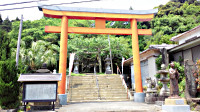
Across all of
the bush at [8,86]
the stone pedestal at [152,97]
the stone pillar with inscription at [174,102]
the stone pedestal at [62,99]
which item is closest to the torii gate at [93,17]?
the stone pedestal at [62,99]

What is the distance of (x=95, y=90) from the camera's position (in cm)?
1509

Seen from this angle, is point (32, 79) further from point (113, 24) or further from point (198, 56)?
point (113, 24)

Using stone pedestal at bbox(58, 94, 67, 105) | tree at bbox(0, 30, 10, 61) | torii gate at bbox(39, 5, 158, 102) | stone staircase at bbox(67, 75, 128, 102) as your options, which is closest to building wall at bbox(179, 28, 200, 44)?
torii gate at bbox(39, 5, 158, 102)

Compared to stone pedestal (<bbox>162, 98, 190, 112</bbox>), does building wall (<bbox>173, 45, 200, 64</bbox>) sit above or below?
above

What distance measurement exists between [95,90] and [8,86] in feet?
27.9

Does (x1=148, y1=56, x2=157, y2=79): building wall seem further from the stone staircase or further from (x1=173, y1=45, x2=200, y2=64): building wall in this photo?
the stone staircase

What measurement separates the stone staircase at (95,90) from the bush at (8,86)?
18.6 ft

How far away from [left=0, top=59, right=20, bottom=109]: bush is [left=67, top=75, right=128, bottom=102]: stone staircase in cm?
566

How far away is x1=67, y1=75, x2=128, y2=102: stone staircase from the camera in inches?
542

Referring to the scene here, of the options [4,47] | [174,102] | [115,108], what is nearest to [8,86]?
[4,47]

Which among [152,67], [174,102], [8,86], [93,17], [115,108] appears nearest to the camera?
[174,102]

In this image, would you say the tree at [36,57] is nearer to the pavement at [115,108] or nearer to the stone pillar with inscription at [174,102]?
the pavement at [115,108]

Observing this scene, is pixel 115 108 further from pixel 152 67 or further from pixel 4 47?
pixel 152 67

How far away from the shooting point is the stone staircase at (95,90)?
13.8 metres
